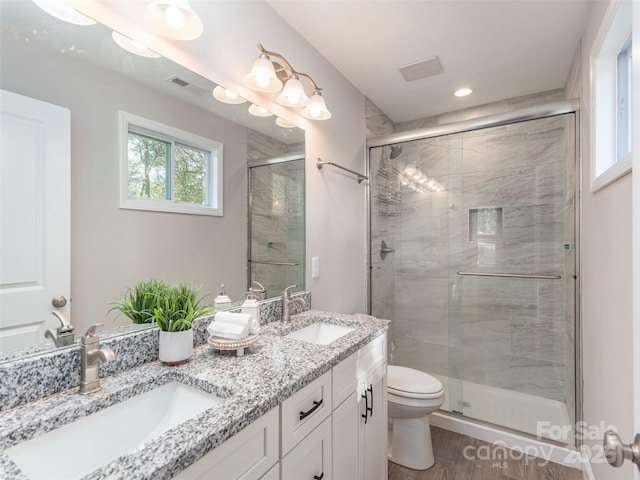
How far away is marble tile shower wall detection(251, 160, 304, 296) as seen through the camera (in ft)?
5.24

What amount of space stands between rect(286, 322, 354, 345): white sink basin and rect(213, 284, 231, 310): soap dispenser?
401mm

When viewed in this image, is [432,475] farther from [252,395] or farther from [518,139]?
[518,139]

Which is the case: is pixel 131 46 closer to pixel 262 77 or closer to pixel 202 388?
pixel 262 77

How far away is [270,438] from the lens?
32.9 inches

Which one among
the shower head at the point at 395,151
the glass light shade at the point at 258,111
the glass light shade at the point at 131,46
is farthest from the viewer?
the shower head at the point at 395,151

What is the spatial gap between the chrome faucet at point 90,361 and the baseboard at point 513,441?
2274 mm

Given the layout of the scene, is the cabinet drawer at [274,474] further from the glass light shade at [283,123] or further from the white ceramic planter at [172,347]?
the glass light shade at [283,123]

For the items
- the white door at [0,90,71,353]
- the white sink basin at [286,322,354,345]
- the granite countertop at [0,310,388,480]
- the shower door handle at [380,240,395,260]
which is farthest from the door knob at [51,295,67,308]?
the shower door handle at [380,240,395,260]

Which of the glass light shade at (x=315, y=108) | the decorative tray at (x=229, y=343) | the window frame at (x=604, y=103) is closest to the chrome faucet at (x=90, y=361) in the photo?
the decorative tray at (x=229, y=343)

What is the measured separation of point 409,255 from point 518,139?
1220 millimetres

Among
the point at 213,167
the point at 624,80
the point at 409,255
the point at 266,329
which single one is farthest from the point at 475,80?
the point at 266,329

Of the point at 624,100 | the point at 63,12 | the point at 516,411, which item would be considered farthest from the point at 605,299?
the point at 63,12

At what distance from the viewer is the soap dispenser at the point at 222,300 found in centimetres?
136

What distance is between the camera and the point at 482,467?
A: 73.6 inches
